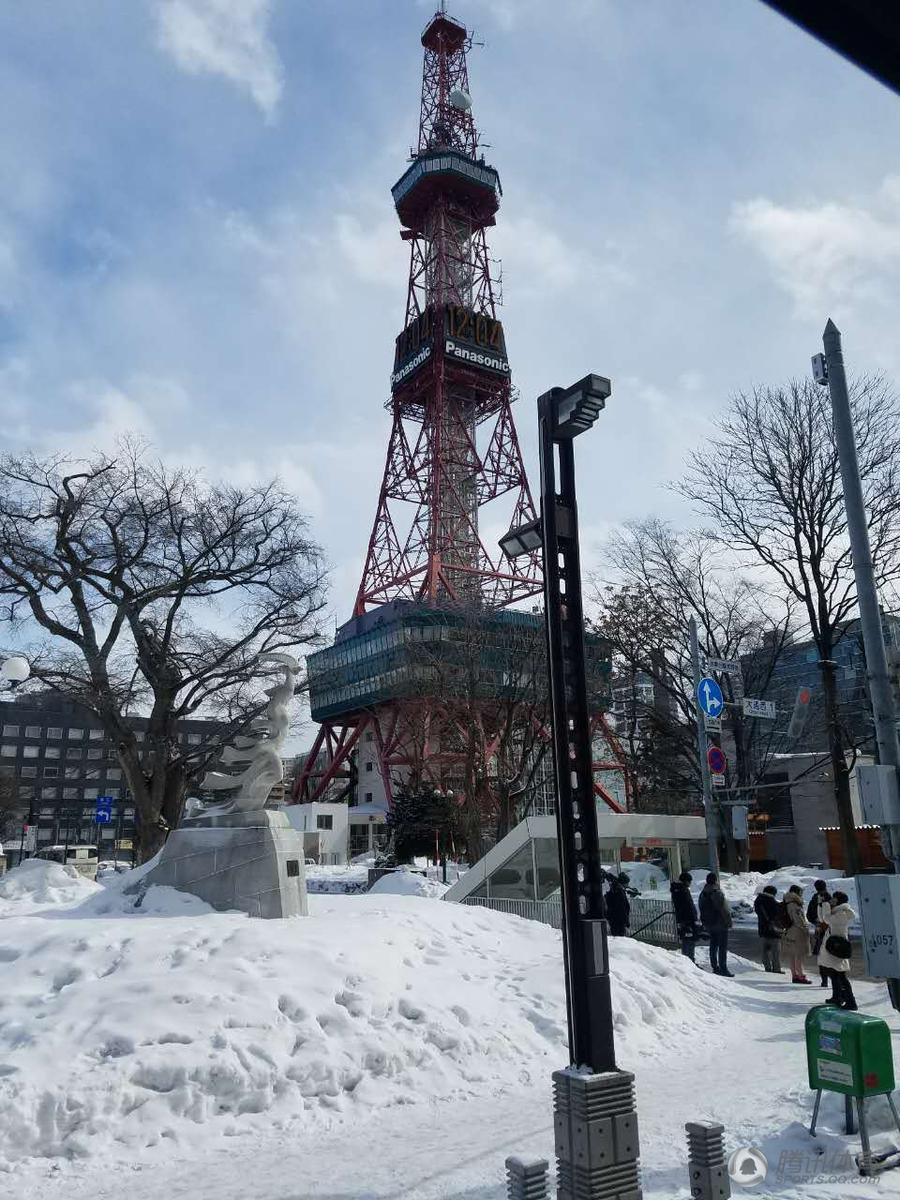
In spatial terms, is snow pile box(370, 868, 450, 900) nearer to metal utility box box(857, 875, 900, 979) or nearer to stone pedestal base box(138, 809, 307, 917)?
stone pedestal base box(138, 809, 307, 917)

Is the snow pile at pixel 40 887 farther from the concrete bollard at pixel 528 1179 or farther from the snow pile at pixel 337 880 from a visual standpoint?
the concrete bollard at pixel 528 1179

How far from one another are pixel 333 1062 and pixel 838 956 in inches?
244

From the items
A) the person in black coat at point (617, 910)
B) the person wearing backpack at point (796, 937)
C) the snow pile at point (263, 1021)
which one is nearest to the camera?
the snow pile at point (263, 1021)

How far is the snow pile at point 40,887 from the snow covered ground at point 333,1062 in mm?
6233

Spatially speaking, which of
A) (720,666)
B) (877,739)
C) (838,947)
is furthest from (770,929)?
(877,739)

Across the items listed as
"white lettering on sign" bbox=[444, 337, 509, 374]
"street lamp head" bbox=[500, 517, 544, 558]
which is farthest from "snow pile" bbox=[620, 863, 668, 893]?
"white lettering on sign" bbox=[444, 337, 509, 374]

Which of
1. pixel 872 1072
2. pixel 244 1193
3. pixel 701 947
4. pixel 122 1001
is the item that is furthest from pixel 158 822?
pixel 872 1072

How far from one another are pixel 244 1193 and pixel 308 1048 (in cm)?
234

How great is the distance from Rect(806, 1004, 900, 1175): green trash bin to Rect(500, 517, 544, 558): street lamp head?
3.99 m

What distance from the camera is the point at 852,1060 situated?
600cm

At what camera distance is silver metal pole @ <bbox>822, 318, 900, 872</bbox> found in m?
8.13

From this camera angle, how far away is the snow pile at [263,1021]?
7145 mm

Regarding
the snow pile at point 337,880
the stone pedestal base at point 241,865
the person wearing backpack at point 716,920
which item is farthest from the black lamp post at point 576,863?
the snow pile at point 337,880

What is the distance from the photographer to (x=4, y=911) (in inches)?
587
